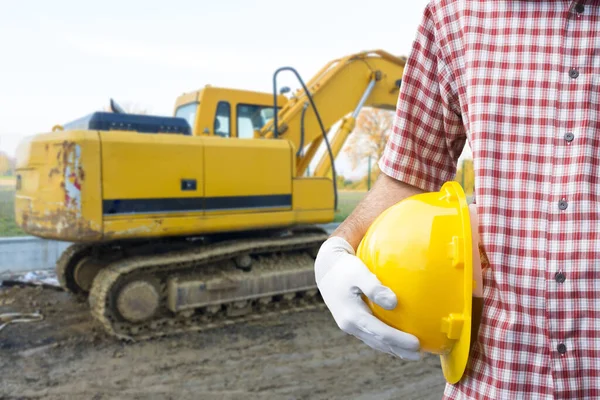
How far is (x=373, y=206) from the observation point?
1.48 m

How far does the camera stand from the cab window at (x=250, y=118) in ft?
22.9

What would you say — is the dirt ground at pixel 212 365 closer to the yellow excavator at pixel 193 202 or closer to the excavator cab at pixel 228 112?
the yellow excavator at pixel 193 202

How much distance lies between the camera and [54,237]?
5164mm

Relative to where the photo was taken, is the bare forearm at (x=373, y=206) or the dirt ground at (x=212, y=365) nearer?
the bare forearm at (x=373, y=206)

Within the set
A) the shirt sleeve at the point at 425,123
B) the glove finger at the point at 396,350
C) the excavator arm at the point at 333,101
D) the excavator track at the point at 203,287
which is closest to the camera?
the glove finger at the point at 396,350

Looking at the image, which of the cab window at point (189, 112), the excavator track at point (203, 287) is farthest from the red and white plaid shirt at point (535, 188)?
the cab window at point (189, 112)

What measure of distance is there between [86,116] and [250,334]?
9.54 feet

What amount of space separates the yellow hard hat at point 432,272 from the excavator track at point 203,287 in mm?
4564

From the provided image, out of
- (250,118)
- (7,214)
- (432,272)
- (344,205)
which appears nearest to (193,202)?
(250,118)

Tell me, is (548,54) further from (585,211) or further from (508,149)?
(585,211)

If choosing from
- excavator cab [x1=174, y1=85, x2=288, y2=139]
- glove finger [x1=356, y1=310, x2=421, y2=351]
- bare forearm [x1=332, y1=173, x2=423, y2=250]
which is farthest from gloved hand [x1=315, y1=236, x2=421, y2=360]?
excavator cab [x1=174, y1=85, x2=288, y2=139]

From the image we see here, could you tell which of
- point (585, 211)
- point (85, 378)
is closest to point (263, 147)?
point (85, 378)

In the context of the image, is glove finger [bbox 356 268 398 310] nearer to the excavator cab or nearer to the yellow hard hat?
the yellow hard hat

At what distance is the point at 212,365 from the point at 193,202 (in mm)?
1655
